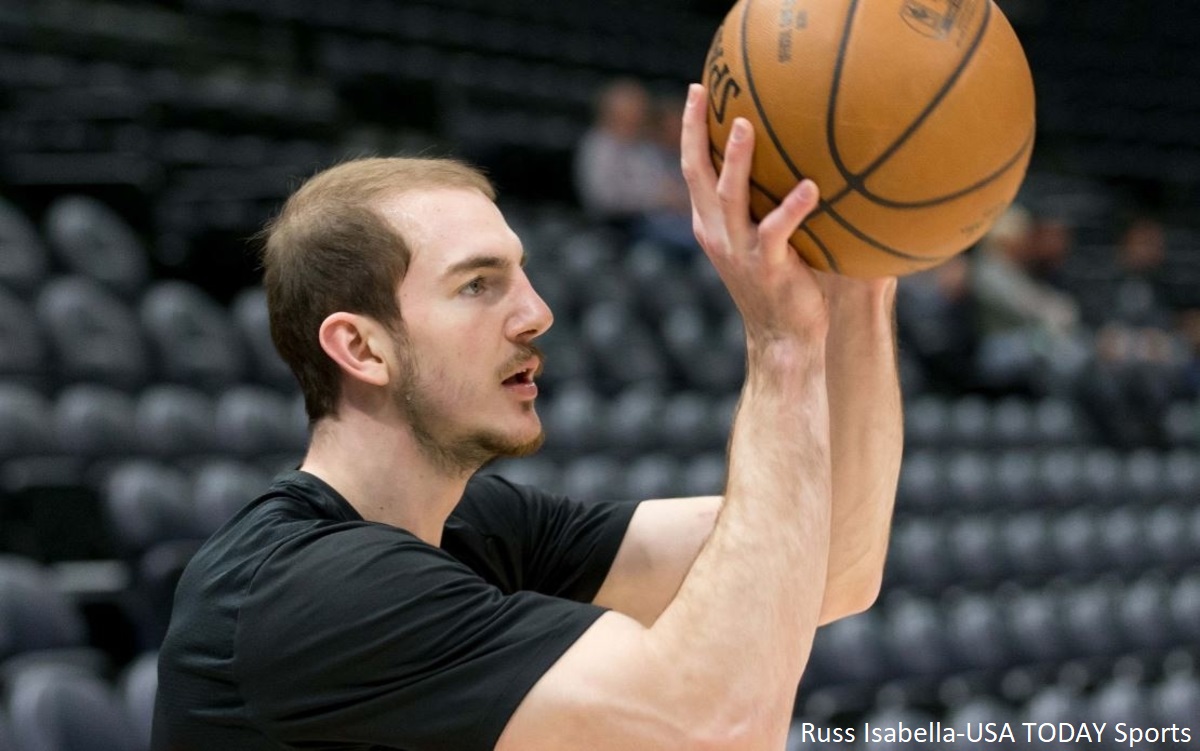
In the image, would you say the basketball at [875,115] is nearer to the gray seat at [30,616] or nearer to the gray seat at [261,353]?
the gray seat at [30,616]

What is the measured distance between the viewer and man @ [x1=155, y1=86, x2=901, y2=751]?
5.30 feet

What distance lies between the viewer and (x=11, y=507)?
4.59 m

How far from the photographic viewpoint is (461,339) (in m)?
1.92

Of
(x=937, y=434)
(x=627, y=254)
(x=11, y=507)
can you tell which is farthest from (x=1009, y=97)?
(x=627, y=254)

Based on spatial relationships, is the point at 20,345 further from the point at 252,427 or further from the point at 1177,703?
the point at 1177,703

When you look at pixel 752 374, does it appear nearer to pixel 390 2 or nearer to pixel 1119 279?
pixel 1119 279

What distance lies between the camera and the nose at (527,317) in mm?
1938

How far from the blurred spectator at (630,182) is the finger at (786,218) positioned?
6.76m

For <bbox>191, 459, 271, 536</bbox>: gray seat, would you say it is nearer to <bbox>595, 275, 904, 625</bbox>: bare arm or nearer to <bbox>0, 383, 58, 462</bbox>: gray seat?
<bbox>0, 383, 58, 462</bbox>: gray seat

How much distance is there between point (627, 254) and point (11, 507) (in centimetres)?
448

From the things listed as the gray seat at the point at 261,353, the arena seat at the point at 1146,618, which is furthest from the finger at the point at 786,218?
the arena seat at the point at 1146,618

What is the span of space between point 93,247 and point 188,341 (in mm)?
681

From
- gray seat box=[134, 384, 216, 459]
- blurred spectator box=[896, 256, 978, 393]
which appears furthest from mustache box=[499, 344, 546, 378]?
blurred spectator box=[896, 256, 978, 393]

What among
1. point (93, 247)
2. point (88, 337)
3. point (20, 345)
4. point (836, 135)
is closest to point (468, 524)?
point (836, 135)
